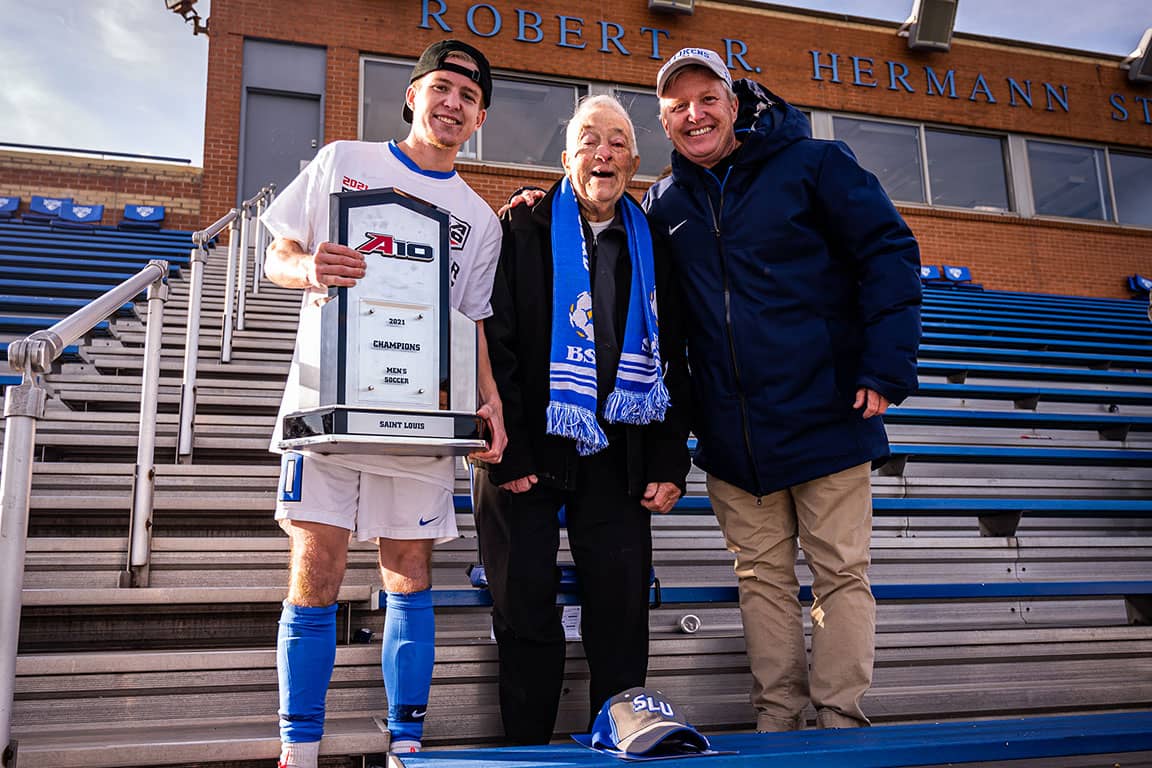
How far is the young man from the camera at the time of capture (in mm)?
1776

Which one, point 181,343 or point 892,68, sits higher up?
point 892,68

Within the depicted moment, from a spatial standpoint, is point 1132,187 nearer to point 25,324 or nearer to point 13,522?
point 25,324

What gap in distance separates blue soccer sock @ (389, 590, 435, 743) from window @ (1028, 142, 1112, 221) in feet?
39.0

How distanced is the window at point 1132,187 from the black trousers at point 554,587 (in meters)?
12.3

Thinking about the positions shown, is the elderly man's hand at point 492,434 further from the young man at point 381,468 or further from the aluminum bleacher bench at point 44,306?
the aluminum bleacher bench at point 44,306

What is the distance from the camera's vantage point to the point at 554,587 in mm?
1994

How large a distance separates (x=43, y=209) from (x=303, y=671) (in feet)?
34.8

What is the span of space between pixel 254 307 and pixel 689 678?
14.1 ft

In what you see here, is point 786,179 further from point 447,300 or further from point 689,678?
point 689,678

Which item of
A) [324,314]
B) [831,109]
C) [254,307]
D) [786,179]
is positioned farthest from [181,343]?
[831,109]

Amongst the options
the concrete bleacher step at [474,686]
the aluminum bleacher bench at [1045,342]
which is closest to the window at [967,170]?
the aluminum bleacher bench at [1045,342]

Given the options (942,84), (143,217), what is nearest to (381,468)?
(143,217)

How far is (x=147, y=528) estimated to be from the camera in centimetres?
233

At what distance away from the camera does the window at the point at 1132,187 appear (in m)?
11.7
